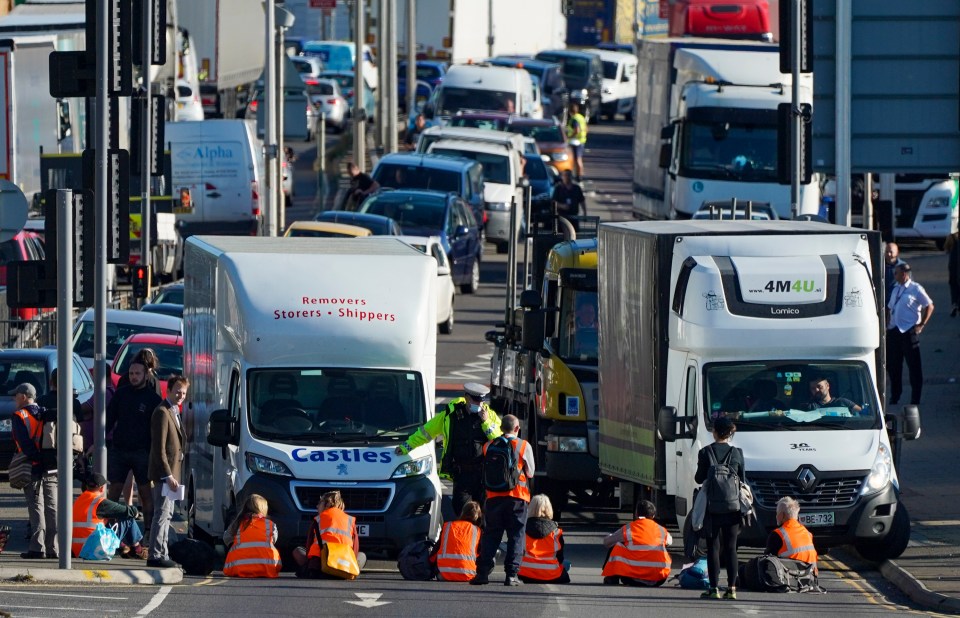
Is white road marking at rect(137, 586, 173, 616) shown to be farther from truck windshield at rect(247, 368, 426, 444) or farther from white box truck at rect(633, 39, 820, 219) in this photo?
white box truck at rect(633, 39, 820, 219)

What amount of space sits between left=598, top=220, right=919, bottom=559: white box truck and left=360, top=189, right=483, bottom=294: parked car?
55.6ft

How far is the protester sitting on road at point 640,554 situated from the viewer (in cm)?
1589

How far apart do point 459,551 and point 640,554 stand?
4.75ft

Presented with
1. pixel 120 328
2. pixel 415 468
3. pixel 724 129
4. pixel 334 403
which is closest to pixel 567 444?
pixel 415 468

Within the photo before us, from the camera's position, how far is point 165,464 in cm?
1684

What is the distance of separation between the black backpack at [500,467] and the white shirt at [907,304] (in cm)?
1008

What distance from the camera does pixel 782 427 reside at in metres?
16.7

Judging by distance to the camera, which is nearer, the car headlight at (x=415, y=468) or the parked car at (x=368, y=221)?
the car headlight at (x=415, y=468)

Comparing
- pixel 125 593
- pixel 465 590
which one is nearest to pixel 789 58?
pixel 465 590

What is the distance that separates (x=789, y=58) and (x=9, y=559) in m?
10.8

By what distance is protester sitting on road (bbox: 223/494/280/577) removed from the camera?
15.7 metres

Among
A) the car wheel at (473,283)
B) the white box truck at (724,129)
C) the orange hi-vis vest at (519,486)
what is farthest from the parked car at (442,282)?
the orange hi-vis vest at (519,486)

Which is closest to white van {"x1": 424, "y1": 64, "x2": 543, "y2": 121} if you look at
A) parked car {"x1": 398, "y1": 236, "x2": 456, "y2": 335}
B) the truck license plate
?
parked car {"x1": 398, "y1": 236, "x2": 456, "y2": 335}

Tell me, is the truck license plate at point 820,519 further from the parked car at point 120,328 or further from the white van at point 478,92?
the white van at point 478,92
